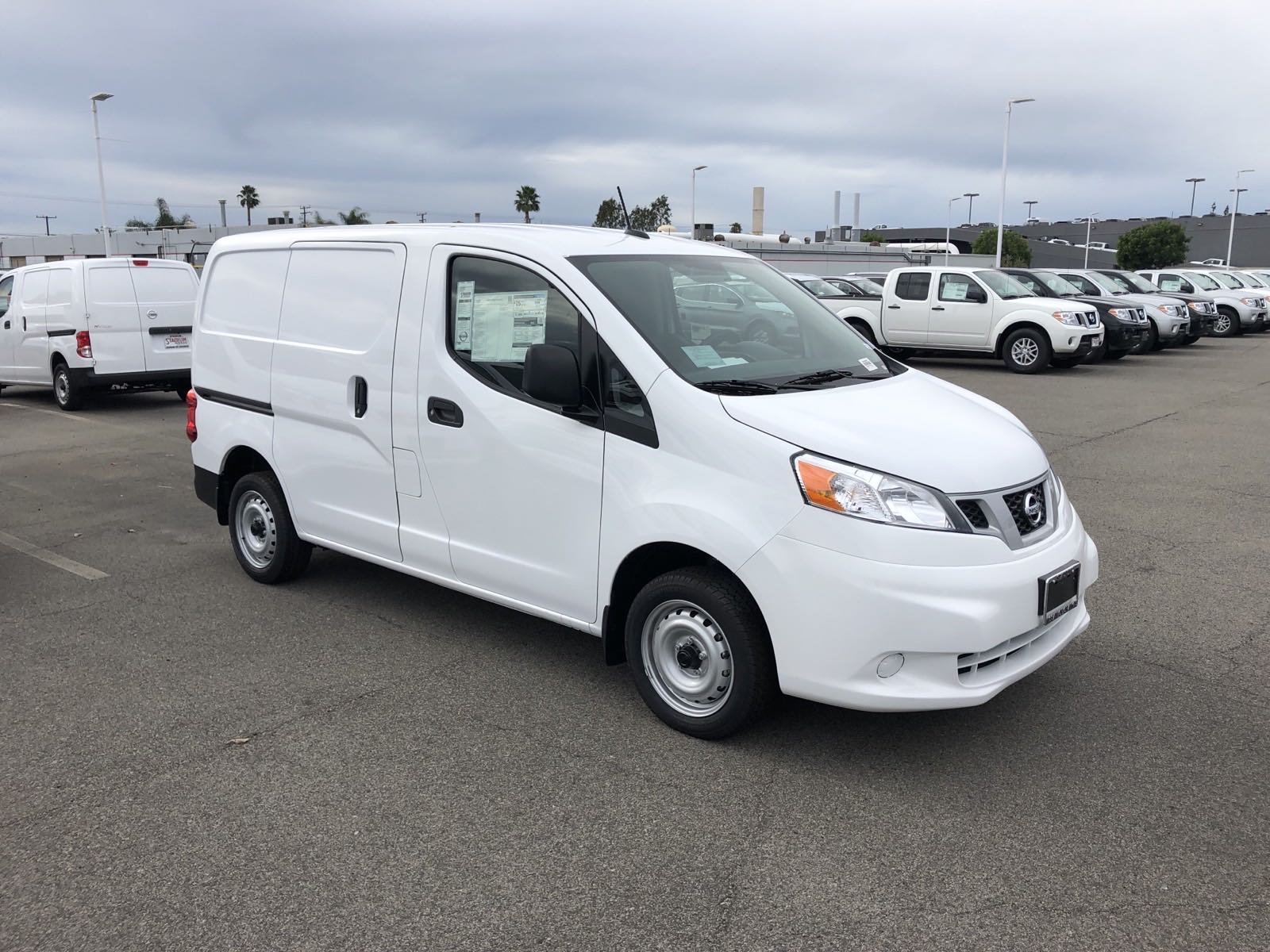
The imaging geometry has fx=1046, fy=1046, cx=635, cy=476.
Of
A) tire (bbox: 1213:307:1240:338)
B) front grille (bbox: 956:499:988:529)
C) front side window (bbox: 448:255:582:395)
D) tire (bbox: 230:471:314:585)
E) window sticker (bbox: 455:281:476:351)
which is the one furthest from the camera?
tire (bbox: 1213:307:1240:338)

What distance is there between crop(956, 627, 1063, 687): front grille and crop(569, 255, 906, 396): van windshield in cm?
123

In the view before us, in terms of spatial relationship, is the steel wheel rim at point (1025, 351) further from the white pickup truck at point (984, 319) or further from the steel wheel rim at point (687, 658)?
the steel wheel rim at point (687, 658)

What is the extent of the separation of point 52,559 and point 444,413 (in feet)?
12.0

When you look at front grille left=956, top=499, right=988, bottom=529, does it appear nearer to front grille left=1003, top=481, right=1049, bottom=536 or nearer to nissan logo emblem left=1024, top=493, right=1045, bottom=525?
front grille left=1003, top=481, right=1049, bottom=536

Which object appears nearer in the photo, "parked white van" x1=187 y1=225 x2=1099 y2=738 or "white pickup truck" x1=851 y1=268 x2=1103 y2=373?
"parked white van" x1=187 y1=225 x2=1099 y2=738

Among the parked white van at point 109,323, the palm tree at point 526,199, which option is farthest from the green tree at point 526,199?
the parked white van at point 109,323

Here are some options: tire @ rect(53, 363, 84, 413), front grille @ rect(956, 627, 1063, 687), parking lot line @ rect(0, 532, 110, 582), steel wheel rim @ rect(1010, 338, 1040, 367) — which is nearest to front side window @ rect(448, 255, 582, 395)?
front grille @ rect(956, 627, 1063, 687)

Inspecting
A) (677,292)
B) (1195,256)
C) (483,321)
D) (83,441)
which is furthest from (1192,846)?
(1195,256)

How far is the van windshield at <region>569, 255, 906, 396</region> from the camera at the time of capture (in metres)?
4.12

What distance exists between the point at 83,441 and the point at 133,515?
427 centimetres

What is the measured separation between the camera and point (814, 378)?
430cm

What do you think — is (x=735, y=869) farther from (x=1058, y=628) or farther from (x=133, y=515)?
(x=133, y=515)

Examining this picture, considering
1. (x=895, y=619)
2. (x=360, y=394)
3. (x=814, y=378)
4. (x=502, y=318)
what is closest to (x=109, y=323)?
(x=360, y=394)

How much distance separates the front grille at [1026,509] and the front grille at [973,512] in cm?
16
